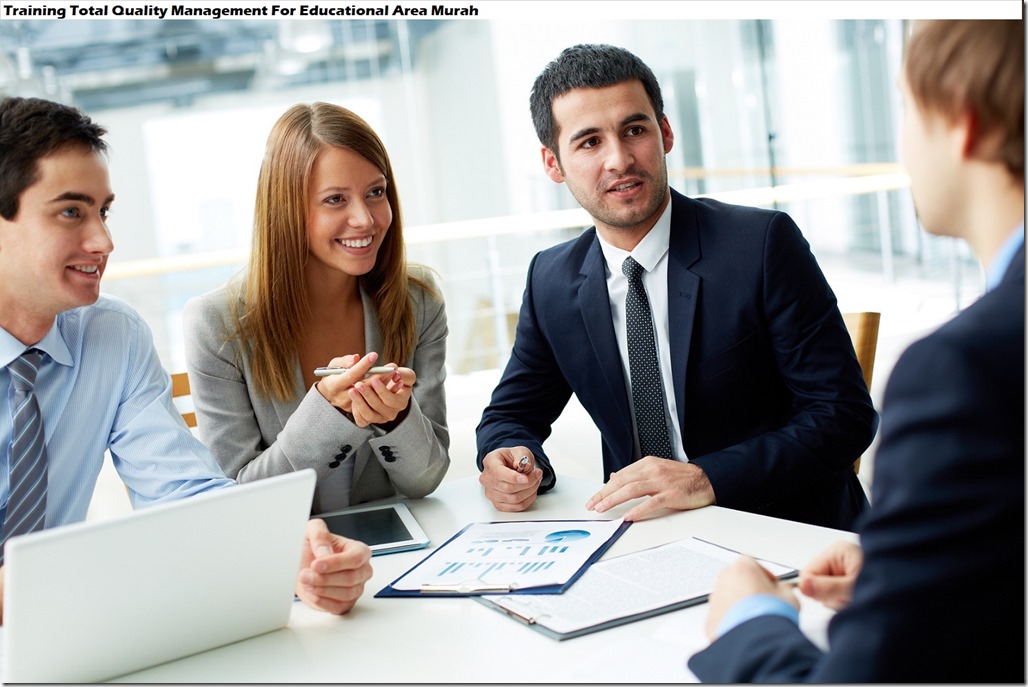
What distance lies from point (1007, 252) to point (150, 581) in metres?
0.89

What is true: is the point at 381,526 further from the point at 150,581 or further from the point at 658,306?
the point at 658,306

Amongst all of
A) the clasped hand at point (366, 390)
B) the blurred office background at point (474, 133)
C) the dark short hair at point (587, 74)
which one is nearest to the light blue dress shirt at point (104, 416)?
the clasped hand at point (366, 390)

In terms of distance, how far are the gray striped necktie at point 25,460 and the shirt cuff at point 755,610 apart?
3.80 feet

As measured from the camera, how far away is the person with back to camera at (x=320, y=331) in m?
1.82

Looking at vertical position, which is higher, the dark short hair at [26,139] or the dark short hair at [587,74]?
the dark short hair at [587,74]

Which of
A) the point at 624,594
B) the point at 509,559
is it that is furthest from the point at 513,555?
the point at 624,594

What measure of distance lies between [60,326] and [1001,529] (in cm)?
154

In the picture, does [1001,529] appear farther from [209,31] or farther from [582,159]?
[209,31]

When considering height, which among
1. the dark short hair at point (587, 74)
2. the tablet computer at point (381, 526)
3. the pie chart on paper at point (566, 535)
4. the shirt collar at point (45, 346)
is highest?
the dark short hair at point (587, 74)

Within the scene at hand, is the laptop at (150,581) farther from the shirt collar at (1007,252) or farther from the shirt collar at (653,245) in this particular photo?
the shirt collar at (653,245)

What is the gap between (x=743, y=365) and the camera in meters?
1.90

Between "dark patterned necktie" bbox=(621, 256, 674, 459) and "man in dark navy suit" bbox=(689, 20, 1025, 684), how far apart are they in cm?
113

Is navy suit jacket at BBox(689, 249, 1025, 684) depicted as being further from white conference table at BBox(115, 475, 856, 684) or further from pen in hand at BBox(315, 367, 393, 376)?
pen in hand at BBox(315, 367, 393, 376)

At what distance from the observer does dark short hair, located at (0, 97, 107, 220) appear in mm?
1592
